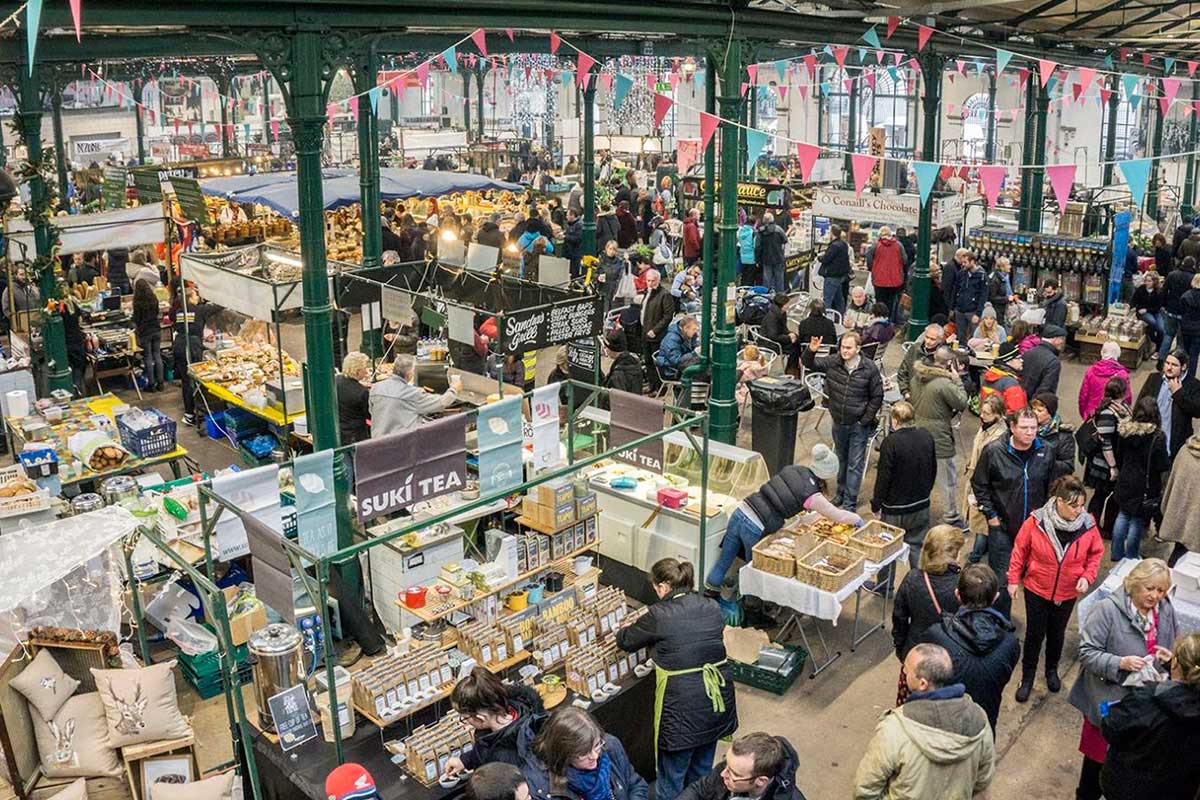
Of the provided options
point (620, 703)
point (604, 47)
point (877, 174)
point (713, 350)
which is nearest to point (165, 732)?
point (620, 703)

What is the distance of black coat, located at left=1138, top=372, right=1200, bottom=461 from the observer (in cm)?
855

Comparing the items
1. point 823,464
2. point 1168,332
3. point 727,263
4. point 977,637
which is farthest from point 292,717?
point 1168,332

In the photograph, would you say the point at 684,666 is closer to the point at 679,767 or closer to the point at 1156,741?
the point at 679,767

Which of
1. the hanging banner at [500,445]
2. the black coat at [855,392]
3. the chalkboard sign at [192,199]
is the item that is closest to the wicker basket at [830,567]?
the hanging banner at [500,445]

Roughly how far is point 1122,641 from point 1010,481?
2059 mm

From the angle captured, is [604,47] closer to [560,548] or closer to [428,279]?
[428,279]

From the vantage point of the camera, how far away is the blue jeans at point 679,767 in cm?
533

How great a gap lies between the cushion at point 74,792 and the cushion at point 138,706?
27 centimetres

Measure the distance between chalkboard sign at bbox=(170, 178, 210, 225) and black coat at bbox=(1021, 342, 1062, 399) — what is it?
9.55m

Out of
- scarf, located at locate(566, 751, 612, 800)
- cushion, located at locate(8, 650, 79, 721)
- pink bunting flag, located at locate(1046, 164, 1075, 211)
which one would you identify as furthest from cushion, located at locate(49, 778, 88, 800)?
pink bunting flag, located at locate(1046, 164, 1075, 211)

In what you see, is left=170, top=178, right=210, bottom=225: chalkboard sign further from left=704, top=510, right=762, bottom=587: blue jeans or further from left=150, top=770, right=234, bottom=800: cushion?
left=150, top=770, right=234, bottom=800: cushion

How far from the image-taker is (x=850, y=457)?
930 cm

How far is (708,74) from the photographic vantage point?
11.0 meters

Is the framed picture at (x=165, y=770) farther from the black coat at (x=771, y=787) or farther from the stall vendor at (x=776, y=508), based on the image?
the stall vendor at (x=776, y=508)
